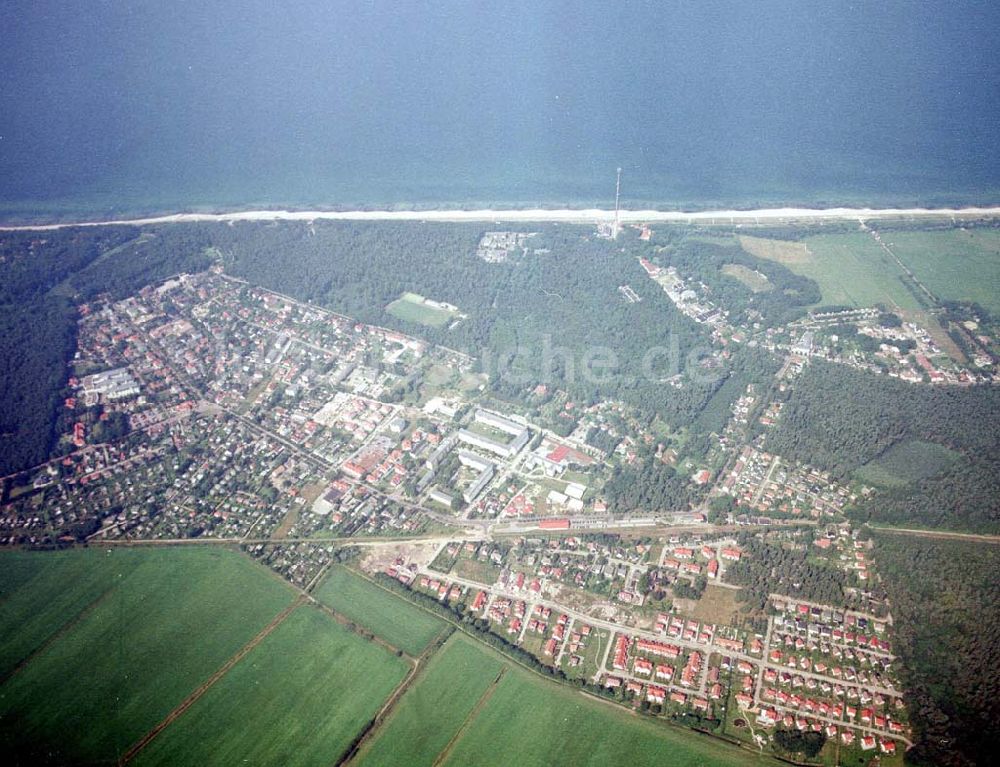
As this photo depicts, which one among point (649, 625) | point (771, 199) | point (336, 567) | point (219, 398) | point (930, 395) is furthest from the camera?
point (771, 199)

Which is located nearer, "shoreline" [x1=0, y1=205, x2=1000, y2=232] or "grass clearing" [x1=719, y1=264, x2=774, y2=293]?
"grass clearing" [x1=719, y1=264, x2=774, y2=293]

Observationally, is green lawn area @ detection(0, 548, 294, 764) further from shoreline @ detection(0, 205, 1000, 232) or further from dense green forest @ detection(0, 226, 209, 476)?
shoreline @ detection(0, 205, 1000, 232)

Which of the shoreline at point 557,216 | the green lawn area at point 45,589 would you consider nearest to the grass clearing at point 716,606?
the green lawn area at point 45,589

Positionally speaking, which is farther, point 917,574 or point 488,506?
point 488,506

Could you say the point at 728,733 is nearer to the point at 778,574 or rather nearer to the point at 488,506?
the point at 778,574

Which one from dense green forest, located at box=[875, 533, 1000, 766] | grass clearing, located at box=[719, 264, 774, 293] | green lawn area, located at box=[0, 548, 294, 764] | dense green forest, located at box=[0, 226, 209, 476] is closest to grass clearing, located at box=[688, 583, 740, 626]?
dense green forest, located at box=[875, 533, 1000, 766]

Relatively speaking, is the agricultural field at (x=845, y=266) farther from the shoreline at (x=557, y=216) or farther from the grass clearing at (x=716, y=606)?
the grass clearing at (x=716, y=606)

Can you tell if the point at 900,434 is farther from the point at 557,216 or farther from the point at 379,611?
the point at 557,216

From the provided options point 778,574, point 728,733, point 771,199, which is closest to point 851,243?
point 771,199
